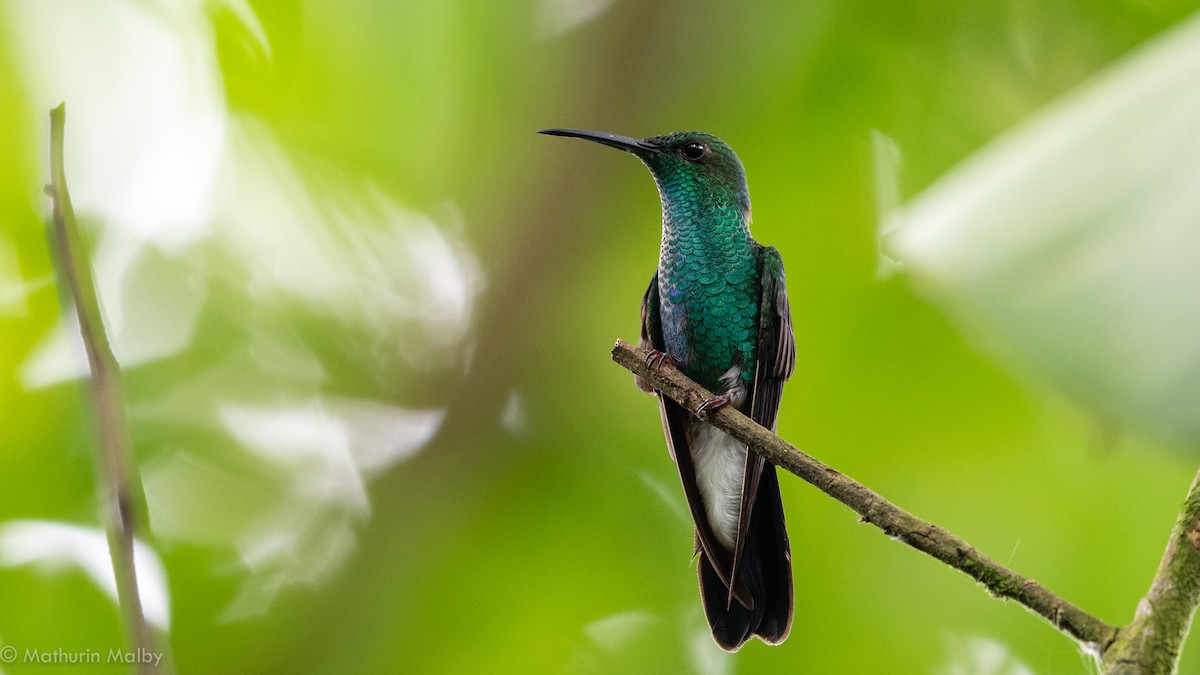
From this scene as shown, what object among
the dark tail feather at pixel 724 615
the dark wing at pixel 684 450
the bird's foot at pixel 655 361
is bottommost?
the dark tail feather at pixel 724 615

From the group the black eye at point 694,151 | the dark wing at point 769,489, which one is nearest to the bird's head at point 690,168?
the black eye at point 694,151

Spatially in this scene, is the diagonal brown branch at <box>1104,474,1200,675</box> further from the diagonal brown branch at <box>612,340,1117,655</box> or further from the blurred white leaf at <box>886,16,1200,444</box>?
the blurred white leaf at <box>886,16,1200,444</box>

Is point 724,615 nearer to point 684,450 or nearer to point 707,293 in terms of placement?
point 684,450

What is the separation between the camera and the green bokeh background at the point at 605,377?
225cm

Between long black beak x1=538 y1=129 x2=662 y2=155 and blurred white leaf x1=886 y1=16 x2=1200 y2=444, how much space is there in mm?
856

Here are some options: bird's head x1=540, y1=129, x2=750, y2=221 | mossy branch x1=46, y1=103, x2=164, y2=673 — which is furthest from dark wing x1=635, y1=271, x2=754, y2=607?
mossy branch x1=46, y1=103, x2=164, y2=673

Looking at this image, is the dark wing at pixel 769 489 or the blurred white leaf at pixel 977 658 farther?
the blurred white leaf at pixel 977 658

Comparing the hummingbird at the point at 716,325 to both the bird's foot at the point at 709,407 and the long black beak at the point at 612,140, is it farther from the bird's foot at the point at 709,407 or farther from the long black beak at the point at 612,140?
the bird's foot at the point at 709,407

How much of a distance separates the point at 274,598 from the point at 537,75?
5.07 feet

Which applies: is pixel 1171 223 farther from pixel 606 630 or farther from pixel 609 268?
pixel 606 630

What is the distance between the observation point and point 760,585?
1.68 meters

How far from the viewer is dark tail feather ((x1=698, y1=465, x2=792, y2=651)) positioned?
163 cm

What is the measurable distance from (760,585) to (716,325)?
0.59m

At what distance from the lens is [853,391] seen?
2.27m
